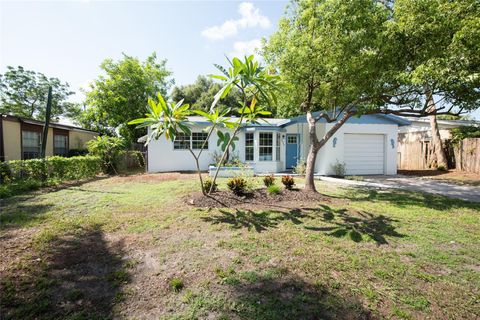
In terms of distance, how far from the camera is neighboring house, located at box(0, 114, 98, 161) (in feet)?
40.8

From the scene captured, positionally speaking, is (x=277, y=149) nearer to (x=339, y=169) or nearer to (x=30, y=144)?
(x=339, y=169)

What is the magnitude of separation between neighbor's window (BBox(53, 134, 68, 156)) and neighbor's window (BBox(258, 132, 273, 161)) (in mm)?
14227

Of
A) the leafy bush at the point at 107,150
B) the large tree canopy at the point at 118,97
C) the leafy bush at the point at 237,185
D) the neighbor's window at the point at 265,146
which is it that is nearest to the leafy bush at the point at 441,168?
the neighbor's window at the point at 265,146

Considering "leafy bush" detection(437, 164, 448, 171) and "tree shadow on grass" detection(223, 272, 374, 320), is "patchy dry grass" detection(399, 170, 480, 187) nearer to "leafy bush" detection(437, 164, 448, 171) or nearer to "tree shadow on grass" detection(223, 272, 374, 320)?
"leafy bush" detection(437, 164, 448, 171)

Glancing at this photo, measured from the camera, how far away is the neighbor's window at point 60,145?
16.6 m

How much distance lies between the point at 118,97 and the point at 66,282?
2104 cm

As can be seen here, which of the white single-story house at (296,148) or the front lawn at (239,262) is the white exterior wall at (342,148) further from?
the front lawn at (239,262)

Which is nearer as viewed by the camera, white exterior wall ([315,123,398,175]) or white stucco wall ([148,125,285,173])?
white exterior wall ([315,123,398,175])

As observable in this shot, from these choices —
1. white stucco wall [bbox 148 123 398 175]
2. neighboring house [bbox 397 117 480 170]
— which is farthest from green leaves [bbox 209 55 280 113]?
neighboring house [bbox 397 117 480 170]

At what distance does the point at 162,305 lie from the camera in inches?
99.3

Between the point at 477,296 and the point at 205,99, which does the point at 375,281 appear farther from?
the point at 205,99

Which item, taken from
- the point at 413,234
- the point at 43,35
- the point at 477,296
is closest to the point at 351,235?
the point at 413,234

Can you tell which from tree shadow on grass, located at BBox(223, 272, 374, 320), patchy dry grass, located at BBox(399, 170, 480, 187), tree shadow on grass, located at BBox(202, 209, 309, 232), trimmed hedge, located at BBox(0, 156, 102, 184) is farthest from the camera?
patchy dry grass, located at BBox(399, 170, 480, 187)

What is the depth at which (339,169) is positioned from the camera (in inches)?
494
